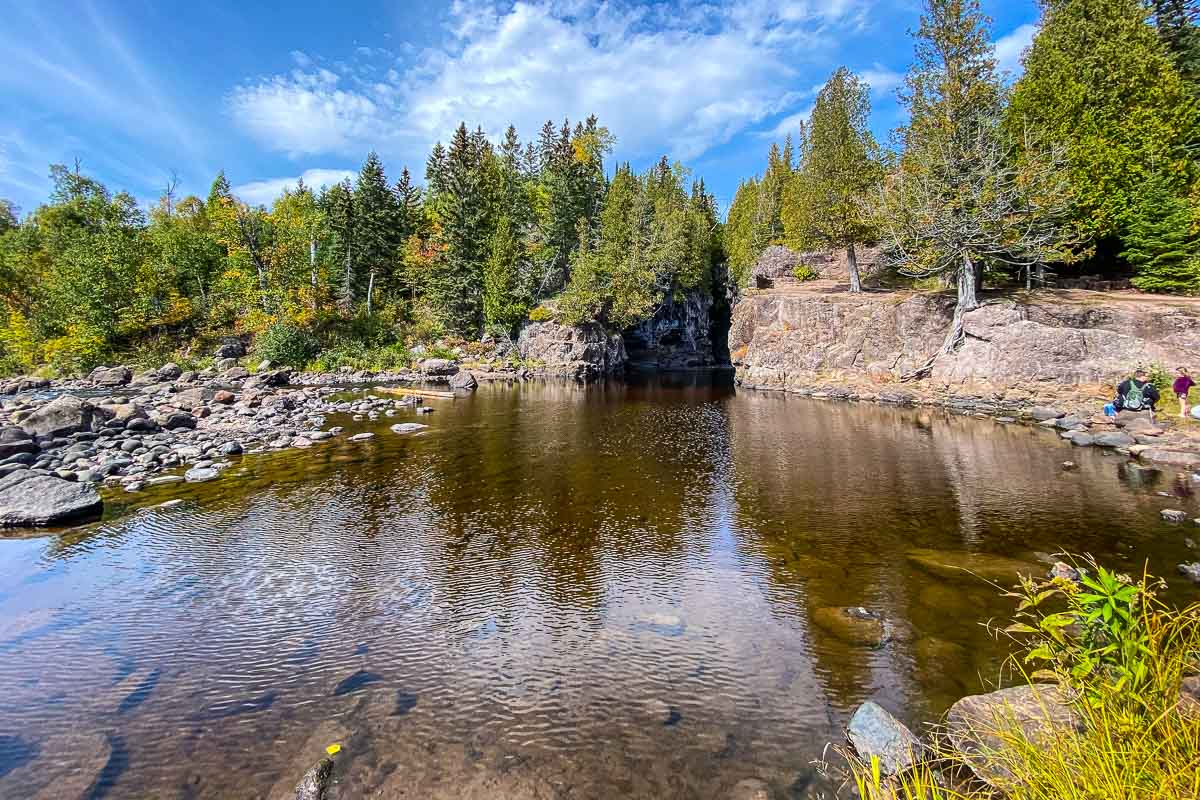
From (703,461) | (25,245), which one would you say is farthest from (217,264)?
(703,461)

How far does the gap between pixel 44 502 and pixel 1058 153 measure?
1967 inches

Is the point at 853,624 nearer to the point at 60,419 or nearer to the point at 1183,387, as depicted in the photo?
the point at 1183,387

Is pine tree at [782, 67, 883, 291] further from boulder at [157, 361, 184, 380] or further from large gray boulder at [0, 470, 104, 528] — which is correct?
boulder at [157, 361, 184, 380]

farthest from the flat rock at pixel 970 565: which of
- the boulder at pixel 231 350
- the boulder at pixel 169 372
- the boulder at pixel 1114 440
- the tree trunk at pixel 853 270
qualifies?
the boulder at pixel 231 350

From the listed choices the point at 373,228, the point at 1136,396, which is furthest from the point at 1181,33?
the point at 373,228

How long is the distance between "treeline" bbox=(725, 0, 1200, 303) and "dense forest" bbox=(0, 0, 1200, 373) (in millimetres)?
142

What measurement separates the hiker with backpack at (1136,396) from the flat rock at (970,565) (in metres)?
18.6

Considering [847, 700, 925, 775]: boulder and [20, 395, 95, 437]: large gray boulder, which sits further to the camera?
[20, 395, 95, 437]: large gray boulder

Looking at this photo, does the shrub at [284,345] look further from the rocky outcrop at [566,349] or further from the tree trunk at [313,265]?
the rocky outcrop at [566,349]

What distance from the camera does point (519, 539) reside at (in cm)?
1305

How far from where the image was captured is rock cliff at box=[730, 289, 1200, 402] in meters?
27.7

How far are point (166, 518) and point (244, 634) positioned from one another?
26.7 feet

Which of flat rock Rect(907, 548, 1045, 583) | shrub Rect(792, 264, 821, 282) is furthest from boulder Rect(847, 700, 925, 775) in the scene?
shrub Rect(792, 264, 821, 282)

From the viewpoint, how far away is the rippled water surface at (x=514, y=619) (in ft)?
20.5
